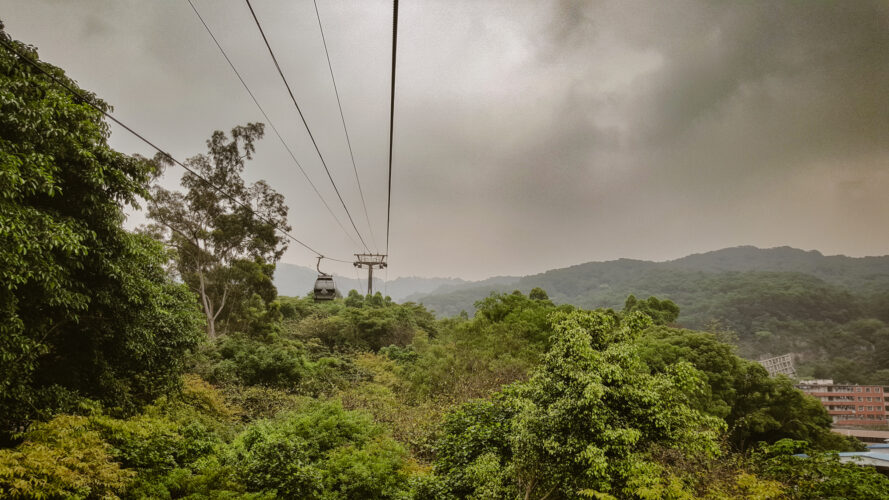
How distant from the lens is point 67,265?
7.18 meters

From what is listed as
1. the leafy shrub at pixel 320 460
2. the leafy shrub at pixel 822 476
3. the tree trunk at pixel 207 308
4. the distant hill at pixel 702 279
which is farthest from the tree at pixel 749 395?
the distant hill at pixel 702 279

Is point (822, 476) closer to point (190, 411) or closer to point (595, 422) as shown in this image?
point (595, 422)

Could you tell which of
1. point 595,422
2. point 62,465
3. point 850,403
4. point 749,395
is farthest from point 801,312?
point 62,465

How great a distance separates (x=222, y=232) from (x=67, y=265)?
50.0 feet

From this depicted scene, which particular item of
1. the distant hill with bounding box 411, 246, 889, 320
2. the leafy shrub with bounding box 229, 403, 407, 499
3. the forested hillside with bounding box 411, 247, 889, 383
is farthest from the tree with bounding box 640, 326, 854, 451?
the distant hill with bounding box 411, 246, 889, 320

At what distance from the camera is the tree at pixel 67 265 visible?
19.4 feet

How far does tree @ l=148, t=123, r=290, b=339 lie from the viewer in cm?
2100

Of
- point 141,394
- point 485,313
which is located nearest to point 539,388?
point 141,394

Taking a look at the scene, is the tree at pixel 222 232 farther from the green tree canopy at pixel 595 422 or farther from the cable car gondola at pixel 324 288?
the green tree canopy at pixel 595 422

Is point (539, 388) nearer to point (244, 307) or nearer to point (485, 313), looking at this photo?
point (485, 313)

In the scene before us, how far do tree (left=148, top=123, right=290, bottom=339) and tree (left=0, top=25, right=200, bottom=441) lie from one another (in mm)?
12160

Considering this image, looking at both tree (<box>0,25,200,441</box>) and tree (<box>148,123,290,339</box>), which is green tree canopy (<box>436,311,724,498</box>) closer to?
tree (<box>0,25,200,441</box>)

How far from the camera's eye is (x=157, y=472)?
7285mm

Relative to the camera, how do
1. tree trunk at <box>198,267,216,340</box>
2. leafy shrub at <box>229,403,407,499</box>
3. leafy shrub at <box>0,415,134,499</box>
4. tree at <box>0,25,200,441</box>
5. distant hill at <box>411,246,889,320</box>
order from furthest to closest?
distant hill at <box>411,246,889,320</box> → tree trunk at <box>198,267,216,340</box> → leafy shrub at <box>229,403,407,499</box> → tree at <box>0,25,200,441</box> → leafy shrub at <box>0,415,134,499</box>
